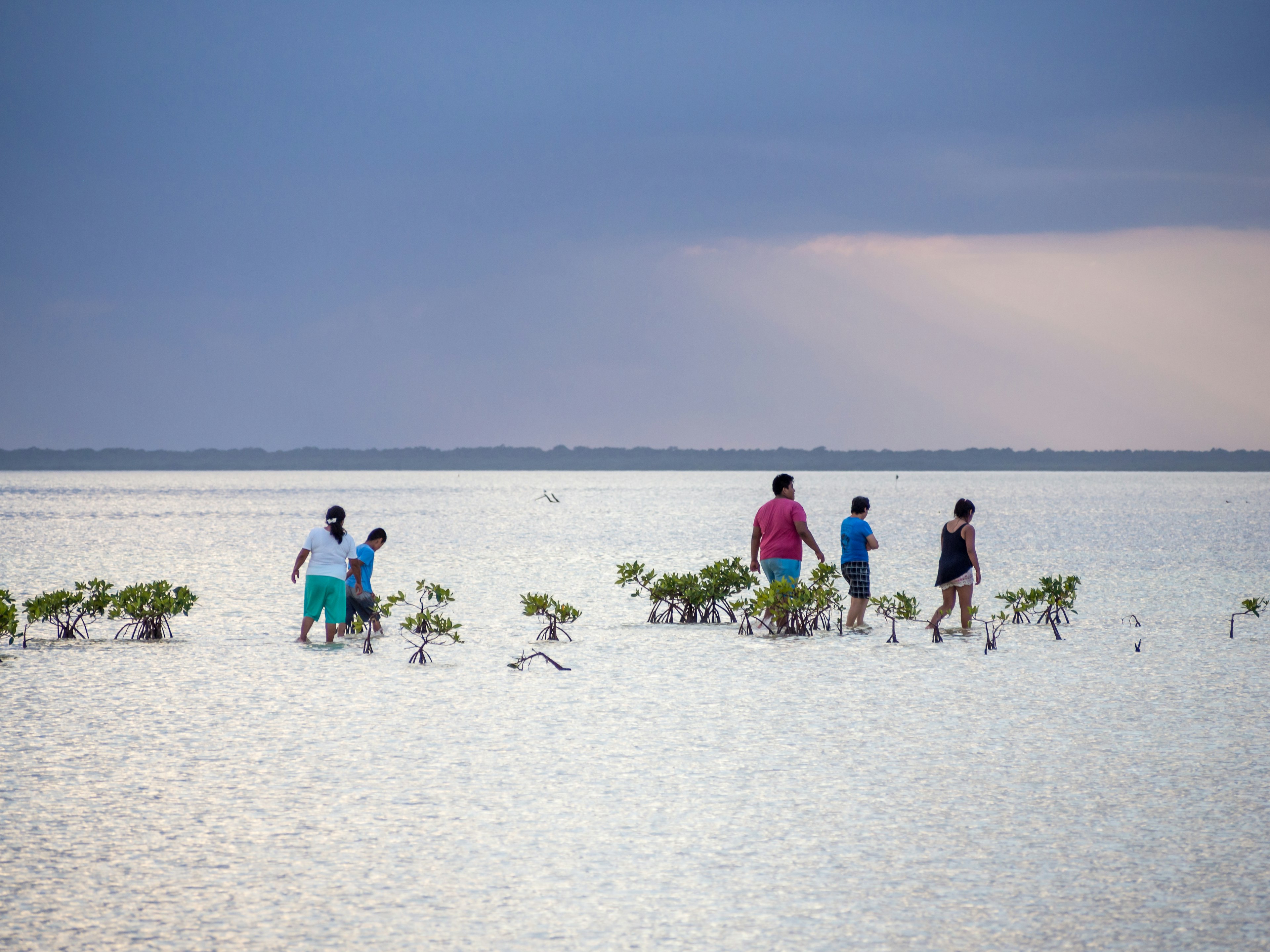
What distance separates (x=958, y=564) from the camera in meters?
14.8

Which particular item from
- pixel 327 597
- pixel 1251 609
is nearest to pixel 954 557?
pixel 1251 609

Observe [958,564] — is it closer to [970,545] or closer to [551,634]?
[970,545]

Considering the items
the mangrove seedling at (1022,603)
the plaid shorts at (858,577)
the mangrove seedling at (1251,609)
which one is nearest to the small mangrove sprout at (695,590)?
the plaid shorts at (858,577)

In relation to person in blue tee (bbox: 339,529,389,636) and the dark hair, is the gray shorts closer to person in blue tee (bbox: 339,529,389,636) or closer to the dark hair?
person in blue tee (bbox: 339,529,389,636)

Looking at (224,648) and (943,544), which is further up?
(943,544)

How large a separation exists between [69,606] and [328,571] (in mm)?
3446

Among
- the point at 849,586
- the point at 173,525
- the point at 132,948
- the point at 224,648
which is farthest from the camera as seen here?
the point at 173,525

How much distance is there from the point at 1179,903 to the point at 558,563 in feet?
74.9

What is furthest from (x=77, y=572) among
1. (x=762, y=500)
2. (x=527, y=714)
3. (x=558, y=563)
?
(x=762, y=500)

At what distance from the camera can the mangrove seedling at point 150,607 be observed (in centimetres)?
1470

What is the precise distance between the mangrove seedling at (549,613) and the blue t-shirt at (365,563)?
75.8 inches

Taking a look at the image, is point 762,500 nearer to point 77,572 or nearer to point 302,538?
point 302,538

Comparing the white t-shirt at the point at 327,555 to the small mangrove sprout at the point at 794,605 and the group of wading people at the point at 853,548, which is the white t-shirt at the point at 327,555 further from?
the small mangrove sprout at the point at 794,605

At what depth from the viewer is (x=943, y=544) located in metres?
14.7
